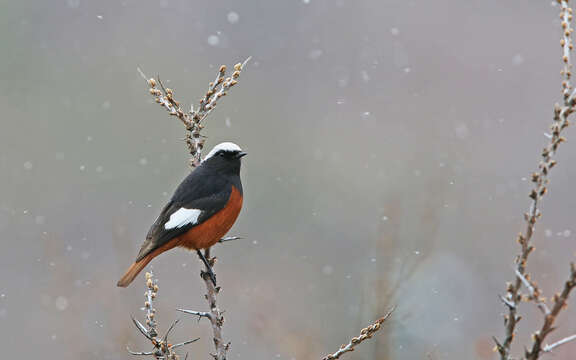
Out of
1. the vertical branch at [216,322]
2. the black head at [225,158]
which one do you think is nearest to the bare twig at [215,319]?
the vertical branch at [216,322]

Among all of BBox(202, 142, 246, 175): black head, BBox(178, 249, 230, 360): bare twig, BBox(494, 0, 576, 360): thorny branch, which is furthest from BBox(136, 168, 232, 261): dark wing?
BBox(494, 0, 576, 360): thorny branch

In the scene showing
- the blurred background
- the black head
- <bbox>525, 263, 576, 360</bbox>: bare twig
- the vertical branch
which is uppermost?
the blurred background

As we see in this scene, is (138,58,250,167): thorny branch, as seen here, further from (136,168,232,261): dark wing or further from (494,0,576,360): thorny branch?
(494,0,576,360): thorny branch

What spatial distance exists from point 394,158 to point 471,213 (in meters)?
5.65

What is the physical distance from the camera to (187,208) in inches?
187

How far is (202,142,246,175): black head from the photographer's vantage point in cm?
500

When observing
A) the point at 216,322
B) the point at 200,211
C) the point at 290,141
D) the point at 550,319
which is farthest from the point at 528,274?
the point at 290,141

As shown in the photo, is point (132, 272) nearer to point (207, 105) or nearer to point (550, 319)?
point (207, 105)

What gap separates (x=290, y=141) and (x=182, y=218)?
19.1 meters

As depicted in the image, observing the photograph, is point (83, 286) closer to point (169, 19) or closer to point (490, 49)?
point (490, 49)

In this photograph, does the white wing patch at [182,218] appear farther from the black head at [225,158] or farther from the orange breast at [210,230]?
the black head at [225,158]

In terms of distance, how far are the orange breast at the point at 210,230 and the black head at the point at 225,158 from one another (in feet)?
0.77

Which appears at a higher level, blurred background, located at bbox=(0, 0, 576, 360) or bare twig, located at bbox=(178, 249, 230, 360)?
blurred background, located at bbox=(0, 0, 576, 360)

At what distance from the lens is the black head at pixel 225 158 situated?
500 centimetres
